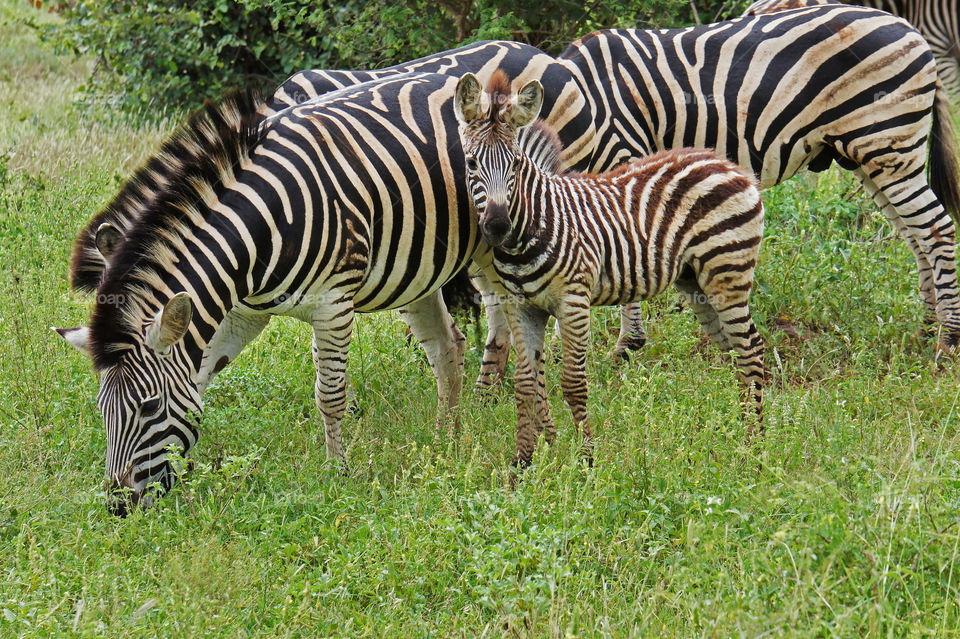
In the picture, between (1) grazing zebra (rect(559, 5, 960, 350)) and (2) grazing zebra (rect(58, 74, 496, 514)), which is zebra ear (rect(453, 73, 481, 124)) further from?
(1) grazing zebra (rect(559, 5, 960, 350))

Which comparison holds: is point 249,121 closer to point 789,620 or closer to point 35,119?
point 789,620

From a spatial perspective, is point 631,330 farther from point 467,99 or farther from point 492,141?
point 467,99

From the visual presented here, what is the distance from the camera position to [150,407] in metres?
4.91

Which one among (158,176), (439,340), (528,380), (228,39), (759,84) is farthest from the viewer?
(228,39)

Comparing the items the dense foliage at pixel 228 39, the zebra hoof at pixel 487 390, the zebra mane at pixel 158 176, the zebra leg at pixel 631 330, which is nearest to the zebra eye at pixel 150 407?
the zebra mane at pixel 158 176

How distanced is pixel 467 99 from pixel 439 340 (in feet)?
6.35

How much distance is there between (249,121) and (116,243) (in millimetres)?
957

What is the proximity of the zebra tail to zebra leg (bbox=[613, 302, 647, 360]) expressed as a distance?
2.57m

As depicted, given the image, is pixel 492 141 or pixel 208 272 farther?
pixel 492 141

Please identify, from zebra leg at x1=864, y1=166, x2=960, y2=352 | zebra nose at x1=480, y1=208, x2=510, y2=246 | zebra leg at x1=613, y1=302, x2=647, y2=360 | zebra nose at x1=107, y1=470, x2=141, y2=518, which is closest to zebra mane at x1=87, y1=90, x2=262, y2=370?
zebra nose at x1=107, y1=470, x2=141, y2=518

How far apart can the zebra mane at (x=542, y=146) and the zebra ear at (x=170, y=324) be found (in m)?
2.32

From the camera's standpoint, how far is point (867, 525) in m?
3.99

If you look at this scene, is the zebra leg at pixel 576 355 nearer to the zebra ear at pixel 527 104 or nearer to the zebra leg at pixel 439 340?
the zebra ear at pixel 527 104

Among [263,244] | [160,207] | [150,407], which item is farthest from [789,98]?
[150,407]
